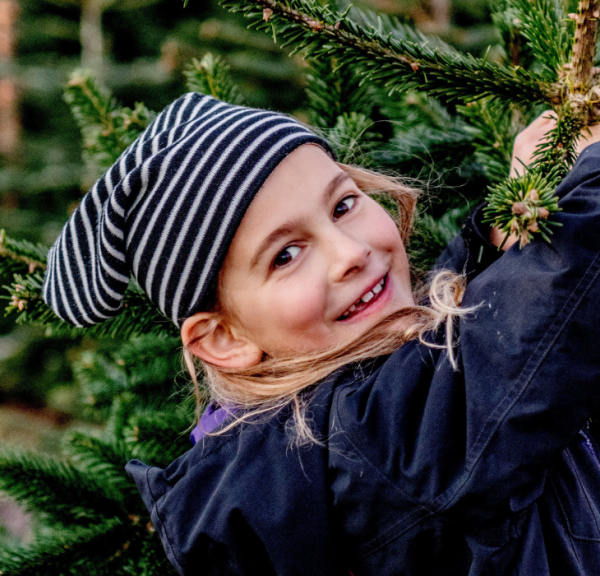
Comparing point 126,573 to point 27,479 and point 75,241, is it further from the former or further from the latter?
point 75,241

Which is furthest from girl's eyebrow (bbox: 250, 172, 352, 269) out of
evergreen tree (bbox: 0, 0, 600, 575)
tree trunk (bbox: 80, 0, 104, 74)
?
tree trunk (bbox: 80, 0, 104, 74)

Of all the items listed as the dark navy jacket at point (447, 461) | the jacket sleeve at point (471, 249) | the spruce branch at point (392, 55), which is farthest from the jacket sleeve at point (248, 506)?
the spruce branch at point (392, 55)

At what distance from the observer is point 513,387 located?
2.78ft

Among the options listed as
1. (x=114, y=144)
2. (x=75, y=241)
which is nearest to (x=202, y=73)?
(x=114, y=144)

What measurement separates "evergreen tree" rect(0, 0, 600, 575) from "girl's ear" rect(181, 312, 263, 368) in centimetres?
20

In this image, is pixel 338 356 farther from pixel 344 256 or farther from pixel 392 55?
pixel 392 55

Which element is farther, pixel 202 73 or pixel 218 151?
pixel 202 73

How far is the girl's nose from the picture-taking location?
119 cm

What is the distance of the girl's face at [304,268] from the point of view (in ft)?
3.94

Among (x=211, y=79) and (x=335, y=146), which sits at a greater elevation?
(x=211, y=79)

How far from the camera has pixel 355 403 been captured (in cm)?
101

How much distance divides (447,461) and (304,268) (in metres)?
0.51

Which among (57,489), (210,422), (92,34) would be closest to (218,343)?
(210,422)

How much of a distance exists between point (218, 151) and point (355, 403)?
2.08ft
